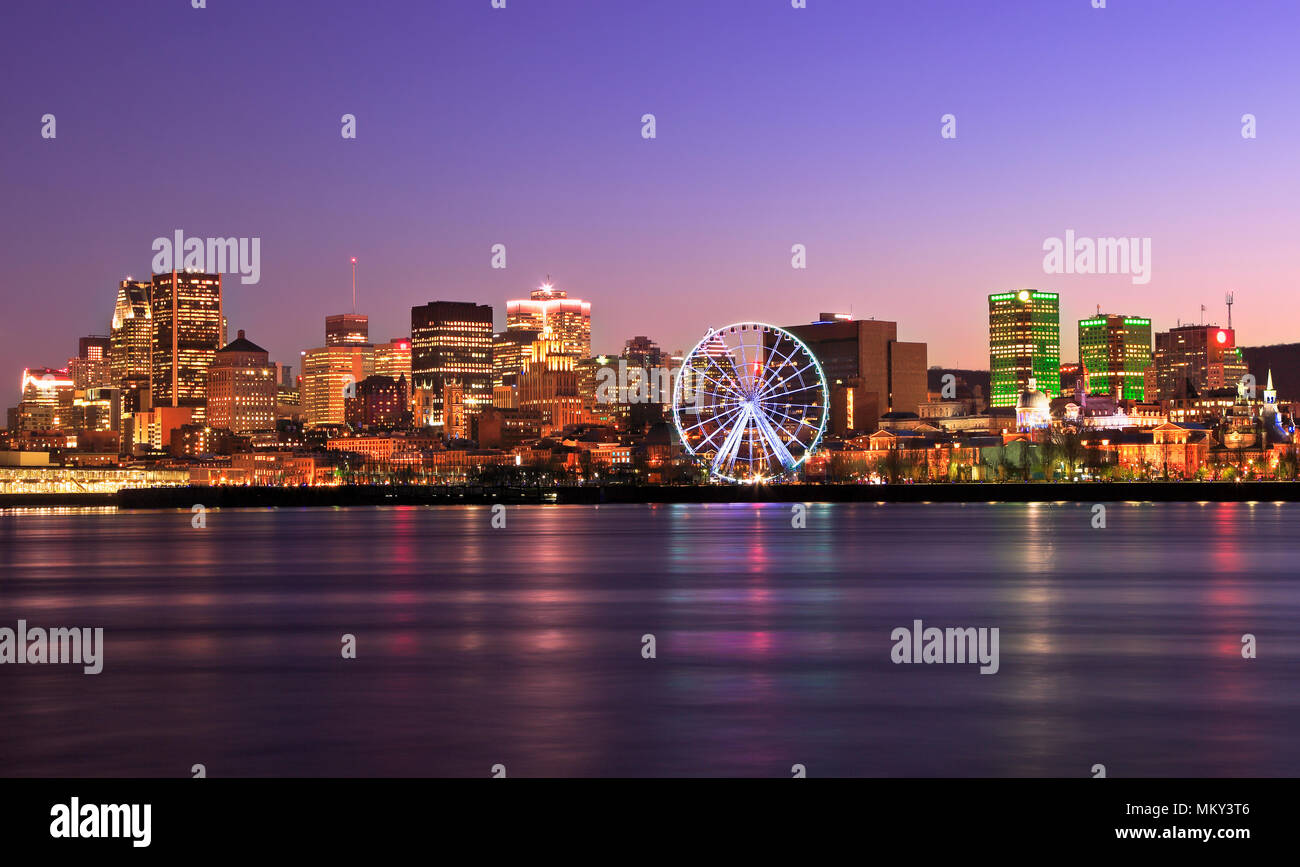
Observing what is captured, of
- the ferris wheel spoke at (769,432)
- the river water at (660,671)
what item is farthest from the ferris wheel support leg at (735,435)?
the river water at (660,671)

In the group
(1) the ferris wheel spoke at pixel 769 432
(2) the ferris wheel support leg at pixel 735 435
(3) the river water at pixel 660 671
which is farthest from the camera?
(2) the ferris wheel support leg at pixel 735 435

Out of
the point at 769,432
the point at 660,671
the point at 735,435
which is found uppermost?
the point at 769,432

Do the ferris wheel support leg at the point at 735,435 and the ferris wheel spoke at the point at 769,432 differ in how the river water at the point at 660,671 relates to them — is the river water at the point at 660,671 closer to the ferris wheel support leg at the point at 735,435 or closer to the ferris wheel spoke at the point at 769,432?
the ferris wheel spoke at the point at 769,432

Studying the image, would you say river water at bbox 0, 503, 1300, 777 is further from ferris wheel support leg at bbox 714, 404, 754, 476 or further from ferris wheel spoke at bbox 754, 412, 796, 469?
ferris wheel support leg at bbox 714, 404, 754, 476

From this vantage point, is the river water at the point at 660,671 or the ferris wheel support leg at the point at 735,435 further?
the ferris wheel support leg at the point at 735,435

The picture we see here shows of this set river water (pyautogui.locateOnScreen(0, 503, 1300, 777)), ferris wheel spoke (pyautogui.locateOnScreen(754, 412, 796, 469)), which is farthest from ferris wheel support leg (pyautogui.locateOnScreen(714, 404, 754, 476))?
river water (pyautogui.locateOnScreen(0, 503, 1300, 777))

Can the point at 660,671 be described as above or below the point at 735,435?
below

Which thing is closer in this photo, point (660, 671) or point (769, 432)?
point (660, 671)

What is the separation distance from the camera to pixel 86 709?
2317 cm

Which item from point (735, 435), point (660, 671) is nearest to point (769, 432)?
point (735, 435)

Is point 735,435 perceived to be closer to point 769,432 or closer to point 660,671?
point 769,432

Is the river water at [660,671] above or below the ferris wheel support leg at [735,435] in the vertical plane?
below

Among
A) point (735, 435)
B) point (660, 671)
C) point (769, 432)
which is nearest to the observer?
point (660, 671)
